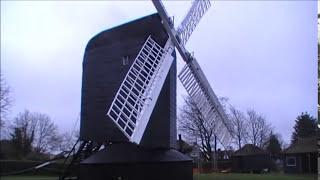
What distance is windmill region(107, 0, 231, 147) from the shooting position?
11.5 meters

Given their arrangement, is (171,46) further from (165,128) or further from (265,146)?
(265,146)

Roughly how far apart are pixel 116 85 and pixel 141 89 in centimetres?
196

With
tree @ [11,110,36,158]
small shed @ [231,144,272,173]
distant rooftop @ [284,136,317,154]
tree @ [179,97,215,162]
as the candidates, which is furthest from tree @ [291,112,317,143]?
tree @ [11,110,36,158]

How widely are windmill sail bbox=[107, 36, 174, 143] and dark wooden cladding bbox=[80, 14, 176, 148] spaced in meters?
0.69

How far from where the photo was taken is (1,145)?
40.0 meters

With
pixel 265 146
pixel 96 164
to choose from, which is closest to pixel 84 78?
pixel 96 164

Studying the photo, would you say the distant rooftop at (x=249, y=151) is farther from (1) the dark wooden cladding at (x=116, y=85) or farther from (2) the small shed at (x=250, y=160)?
(1) the dark wooden cladding at (x=116, y=85)

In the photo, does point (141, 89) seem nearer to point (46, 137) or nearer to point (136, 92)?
point (136, 92)

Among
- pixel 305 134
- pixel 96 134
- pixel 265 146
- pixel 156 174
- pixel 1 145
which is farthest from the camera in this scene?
pixel 265 146

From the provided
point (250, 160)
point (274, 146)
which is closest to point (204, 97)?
point (250, 160)

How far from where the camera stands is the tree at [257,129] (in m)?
54.2

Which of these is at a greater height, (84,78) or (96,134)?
(84,78)

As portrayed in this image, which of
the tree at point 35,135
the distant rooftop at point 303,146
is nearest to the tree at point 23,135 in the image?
the tree at point 35,135

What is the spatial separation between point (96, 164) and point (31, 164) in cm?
2000
